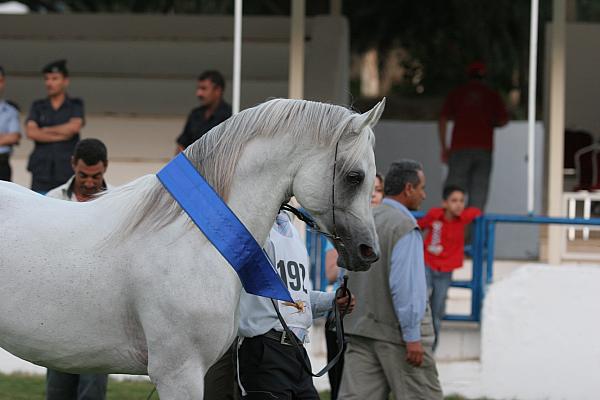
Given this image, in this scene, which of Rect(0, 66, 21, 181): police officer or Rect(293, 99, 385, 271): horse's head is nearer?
Rect(293, 99, 385, 271): horse's head

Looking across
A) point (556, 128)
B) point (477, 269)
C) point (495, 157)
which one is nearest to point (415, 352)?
point (477, 269)

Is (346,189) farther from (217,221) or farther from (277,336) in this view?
(277,336)

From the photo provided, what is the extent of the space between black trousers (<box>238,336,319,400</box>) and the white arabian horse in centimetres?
62

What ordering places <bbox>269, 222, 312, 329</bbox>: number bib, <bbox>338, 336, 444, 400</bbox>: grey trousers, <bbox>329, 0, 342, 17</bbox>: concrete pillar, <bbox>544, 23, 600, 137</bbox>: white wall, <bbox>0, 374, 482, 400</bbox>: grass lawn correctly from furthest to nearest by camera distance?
1. <bbox>329, 0, 342, 17</bbox>: concrete pillar
2. <bbox>544, 23, 600, 137</bbox>: white wall
3. <bbox>0, 374, 482, 400</bbox>: grass lawn
4. <bbox>338, 336, 444, 400</bbox>: grey trousers
5. <bbox>269, 222, 312, 329</bbox>: number bib

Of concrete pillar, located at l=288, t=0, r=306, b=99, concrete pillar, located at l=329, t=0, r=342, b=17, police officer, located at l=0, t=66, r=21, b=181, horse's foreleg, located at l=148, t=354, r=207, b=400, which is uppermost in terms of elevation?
concrete pillar, located at l=329, t=0, r=342, b=17

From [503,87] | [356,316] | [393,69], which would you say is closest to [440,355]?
[356,316]

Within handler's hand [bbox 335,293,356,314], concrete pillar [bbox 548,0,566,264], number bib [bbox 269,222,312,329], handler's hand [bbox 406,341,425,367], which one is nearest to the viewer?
number bib [bbox 269,222,312,329]

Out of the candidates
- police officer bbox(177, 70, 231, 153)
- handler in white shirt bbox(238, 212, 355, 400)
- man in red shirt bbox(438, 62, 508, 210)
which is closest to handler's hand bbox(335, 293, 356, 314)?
handler in white shirt bbox(238, 212, 355, 400)

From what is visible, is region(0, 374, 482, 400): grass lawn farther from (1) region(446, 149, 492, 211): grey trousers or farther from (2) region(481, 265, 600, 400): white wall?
(1) region(446, 149, 492, 211): grey trousers

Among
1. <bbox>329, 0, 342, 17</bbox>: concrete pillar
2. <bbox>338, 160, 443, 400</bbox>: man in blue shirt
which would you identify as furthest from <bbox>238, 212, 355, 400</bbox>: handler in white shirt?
<bbox>329, 0, 342, 17</bbox>: concrete pillar

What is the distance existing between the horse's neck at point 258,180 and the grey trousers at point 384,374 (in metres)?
2.09

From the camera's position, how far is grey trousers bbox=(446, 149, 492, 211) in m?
10.5

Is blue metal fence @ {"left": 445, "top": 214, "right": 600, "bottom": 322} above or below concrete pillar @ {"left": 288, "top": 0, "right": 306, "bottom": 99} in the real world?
below

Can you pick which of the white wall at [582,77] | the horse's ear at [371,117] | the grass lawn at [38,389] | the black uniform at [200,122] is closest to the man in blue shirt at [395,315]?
the horse's ear at [371,117]
